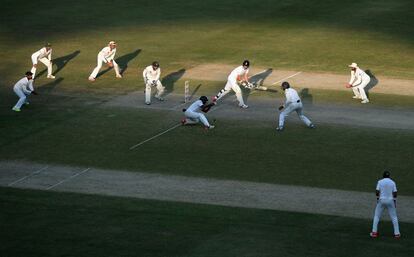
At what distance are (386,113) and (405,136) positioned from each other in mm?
4005

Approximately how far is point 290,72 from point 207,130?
12.1m

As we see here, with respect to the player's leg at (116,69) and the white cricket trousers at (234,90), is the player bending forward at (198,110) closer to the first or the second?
the white cricket trousers at (234,90)

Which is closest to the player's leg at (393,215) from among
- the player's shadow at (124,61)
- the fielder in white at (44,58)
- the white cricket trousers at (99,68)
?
the white cricket trousers at (99,68)

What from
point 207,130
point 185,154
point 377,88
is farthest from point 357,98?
point 185,154

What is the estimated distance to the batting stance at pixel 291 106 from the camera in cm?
4025

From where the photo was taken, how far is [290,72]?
5147cm

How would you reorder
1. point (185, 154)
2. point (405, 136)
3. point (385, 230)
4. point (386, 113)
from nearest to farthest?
1. point (385, 230)
2. point (185, 154)
3. point (405, 136)
4. point (386, 113)

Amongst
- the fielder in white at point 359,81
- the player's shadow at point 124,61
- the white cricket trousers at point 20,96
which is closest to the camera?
the white cricket trousers at point 20,96

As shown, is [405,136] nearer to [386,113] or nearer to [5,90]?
[386,113]

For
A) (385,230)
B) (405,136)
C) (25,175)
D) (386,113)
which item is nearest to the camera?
(385,230)

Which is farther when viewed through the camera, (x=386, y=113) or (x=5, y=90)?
(x=5, y=90)

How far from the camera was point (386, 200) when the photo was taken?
92.9ft

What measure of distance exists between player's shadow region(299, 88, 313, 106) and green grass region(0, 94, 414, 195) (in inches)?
181

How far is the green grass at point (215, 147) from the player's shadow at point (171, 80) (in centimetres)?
434
